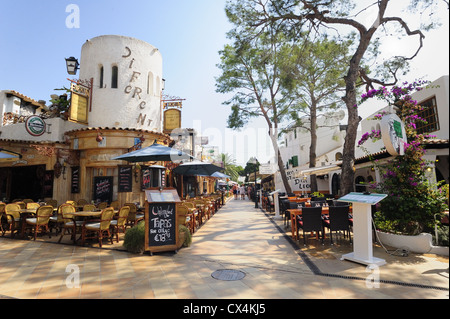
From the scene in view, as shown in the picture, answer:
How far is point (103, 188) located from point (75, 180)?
4.52 ft

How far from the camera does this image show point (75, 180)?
1041 centimetres

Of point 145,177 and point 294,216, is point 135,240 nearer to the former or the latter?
point 294,216

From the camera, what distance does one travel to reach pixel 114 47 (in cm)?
1175

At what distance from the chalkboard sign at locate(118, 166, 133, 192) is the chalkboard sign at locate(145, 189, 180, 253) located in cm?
502

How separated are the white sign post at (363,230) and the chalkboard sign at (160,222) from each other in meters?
3.68

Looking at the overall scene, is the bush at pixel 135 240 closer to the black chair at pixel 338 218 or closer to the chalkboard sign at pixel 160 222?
the chalkboard sign at pixel 160 222

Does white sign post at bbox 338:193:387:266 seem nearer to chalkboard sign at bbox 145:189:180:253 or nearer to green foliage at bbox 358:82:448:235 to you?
green foliage at bbox 358:82:448:235

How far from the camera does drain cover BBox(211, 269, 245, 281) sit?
3.97 meters

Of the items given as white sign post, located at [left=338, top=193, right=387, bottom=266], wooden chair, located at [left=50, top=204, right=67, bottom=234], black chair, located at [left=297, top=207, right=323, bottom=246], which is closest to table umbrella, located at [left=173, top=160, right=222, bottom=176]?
black chair, located at [left=297, top=207, right=323, bottom=246]

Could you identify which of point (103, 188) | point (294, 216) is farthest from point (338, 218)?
point (103, 188)

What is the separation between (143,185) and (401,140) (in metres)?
9.05

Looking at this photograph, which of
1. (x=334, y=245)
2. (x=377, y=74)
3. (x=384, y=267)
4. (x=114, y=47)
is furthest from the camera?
(x=114, y=47)
